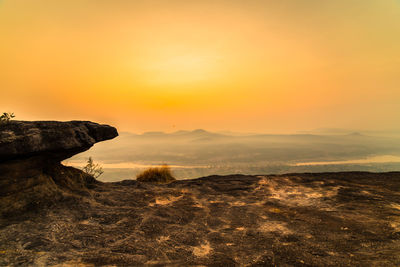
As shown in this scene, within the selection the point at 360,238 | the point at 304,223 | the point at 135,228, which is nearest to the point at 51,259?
the point at 135,228

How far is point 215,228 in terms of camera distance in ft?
17.5

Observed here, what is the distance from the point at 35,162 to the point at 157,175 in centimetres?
628

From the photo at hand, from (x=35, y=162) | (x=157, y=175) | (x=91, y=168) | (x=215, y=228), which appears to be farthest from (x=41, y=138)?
(x=157, y=175)

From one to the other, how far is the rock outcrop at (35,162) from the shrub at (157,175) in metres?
4.23

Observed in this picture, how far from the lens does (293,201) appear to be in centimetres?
724

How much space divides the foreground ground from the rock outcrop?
20.4 inches

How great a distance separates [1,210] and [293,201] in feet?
27.5

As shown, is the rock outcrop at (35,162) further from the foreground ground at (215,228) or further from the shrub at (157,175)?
the shrub at (157,175)

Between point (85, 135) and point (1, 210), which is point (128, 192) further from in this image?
point (1, 210)

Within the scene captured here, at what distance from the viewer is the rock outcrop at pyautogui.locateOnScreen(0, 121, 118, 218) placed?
5777mm

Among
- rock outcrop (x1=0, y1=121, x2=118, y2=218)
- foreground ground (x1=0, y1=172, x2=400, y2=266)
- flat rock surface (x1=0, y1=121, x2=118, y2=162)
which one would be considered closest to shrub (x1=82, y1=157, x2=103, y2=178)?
foreground ground (x1=0, y1=172, x2=400, y2=266)

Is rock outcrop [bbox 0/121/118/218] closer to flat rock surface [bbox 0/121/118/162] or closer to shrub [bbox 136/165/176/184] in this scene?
flat rock surface [bbox 0/121/118/162]

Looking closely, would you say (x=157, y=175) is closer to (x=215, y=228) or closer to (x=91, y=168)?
(x=91, y=168)

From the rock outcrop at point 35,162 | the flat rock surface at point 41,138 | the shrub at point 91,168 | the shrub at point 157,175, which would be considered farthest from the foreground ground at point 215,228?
the shrub at point 157,175
